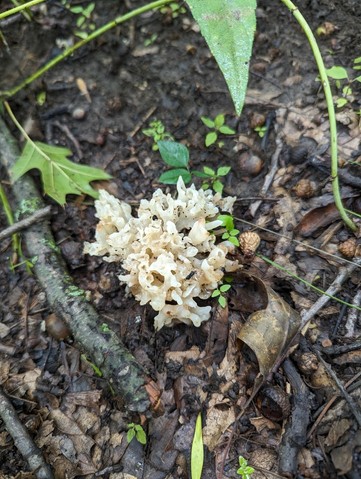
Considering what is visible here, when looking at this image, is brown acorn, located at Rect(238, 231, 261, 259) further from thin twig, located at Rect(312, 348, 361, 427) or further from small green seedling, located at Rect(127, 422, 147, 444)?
small green seedling, located at Rect(127, 422, 147, 444)

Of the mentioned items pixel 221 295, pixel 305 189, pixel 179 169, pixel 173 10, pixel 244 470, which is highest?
pixel 173 10

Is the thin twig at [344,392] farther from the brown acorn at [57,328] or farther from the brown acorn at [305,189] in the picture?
the brown acorn at [57,328]

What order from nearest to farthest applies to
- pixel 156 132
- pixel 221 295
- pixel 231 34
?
pixel 231 34 → pixel 221 295 → pixel 156 132

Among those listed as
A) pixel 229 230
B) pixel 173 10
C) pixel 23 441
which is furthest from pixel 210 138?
pixel 23 441

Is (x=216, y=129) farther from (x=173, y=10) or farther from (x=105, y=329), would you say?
(x=105, y=329)

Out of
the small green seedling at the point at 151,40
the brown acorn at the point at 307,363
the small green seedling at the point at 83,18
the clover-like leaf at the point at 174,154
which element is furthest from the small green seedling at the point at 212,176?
the small green seedling at the point at 83,18

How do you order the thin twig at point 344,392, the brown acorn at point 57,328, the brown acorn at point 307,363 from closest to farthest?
1. the thin twig at point 344,392
2. the brown acorn at point 307,363
3. the brown acorn at point 57,328
